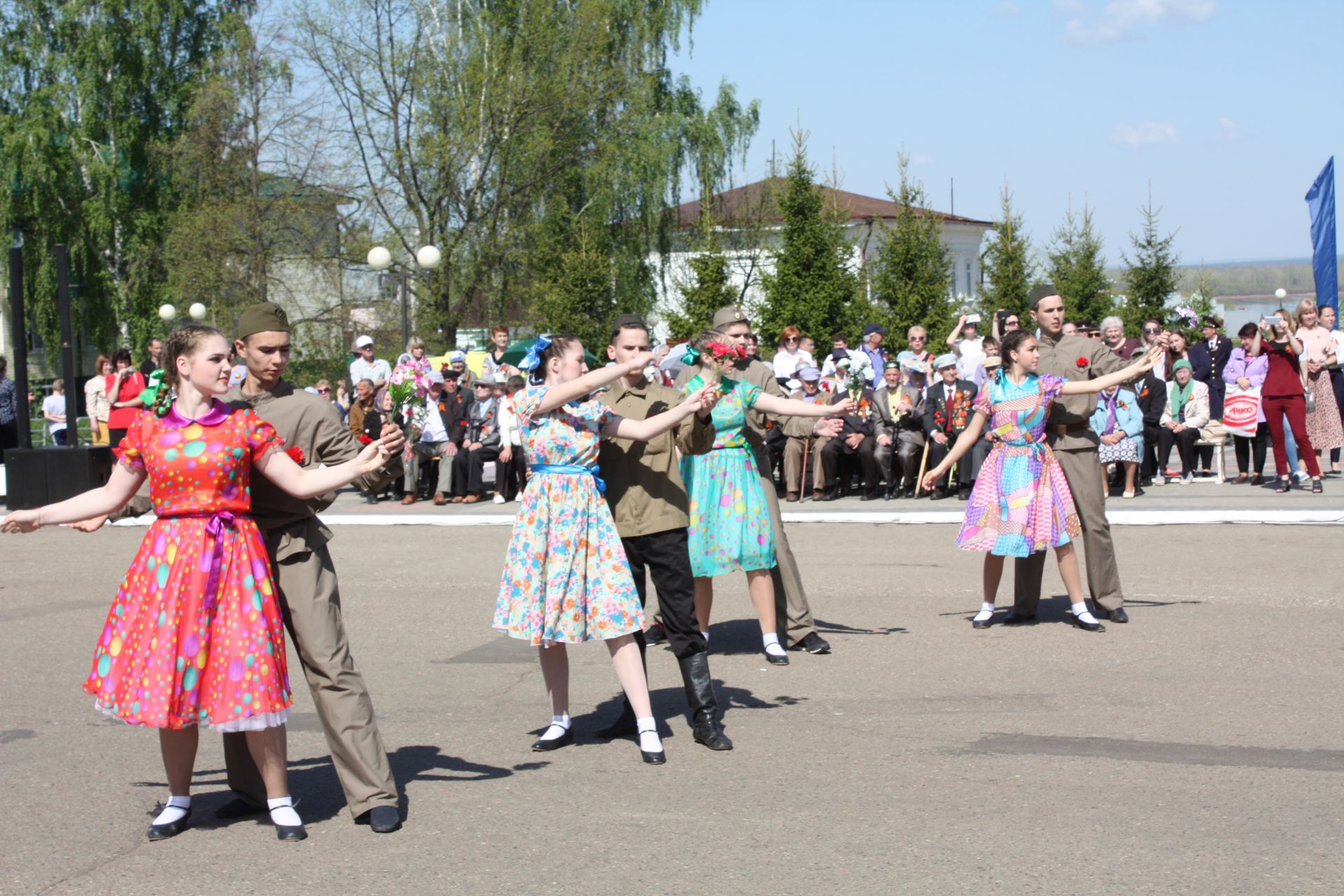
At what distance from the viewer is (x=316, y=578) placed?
548cm

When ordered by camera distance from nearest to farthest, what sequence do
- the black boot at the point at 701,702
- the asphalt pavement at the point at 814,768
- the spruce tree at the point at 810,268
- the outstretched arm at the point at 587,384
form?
the asphalt pavement at the point at 814,768 < the outstretched arm at the point at 587,384 < the black boot at the point at 701,702 < the spruce tree at the point at 810,268

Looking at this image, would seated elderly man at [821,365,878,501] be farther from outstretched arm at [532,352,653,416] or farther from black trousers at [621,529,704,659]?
outstretched arm at [532,352,653,416]

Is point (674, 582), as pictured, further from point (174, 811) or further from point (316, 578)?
point (174, 811)

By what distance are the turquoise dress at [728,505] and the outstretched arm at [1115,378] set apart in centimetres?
213

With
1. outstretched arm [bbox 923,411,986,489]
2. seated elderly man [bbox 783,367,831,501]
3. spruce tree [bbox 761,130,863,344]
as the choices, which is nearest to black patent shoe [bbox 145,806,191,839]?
outstretched arm [bbox 923,411,986,489]

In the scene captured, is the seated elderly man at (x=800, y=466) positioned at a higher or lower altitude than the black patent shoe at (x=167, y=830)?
higher

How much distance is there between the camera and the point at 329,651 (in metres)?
5.43

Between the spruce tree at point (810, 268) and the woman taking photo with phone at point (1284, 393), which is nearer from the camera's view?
the woman taking photo with phone at point (1284, 393)

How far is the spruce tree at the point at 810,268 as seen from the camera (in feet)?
93.8

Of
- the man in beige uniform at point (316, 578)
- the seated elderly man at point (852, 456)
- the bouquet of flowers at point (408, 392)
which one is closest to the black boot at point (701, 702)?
the man in beige uniform at point (316, 578)

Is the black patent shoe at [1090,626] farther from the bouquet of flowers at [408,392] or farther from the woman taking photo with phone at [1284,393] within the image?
the woman taking photo with phone at [1284,393]

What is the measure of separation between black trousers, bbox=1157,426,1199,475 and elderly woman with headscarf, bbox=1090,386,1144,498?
101 centimetres

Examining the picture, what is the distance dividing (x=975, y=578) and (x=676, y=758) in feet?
17.5

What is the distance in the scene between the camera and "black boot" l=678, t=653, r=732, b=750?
6574 mm
